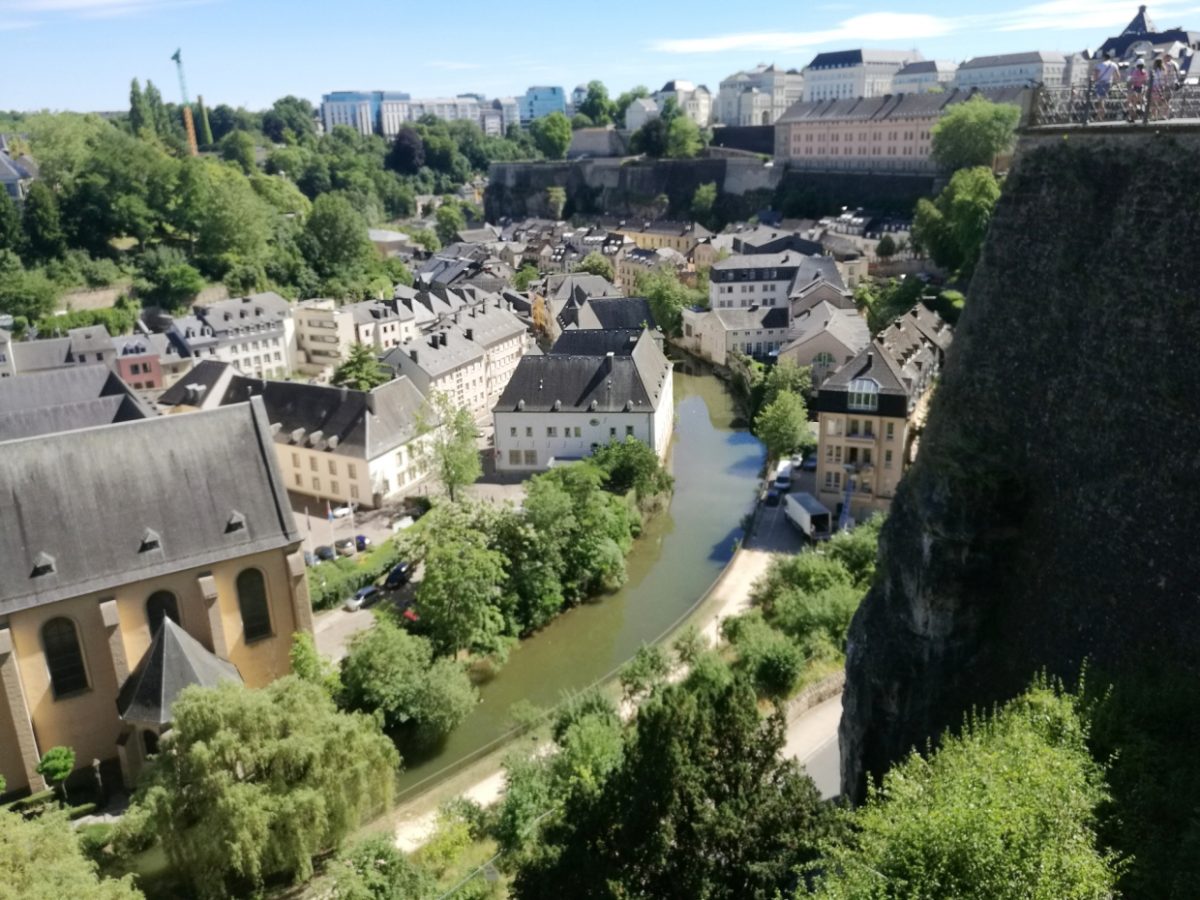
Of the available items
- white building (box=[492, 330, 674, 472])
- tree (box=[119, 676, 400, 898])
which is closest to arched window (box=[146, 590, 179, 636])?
tree (box=[119, 676, 400, 898])

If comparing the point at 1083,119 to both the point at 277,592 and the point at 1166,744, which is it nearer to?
the point at 1166,744

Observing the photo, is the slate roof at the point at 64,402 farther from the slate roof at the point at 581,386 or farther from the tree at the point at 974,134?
the tree at the point at 974,134

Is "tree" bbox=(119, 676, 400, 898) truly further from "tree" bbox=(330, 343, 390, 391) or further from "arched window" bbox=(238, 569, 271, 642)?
"tree" bbox=(330, 343, 390, 391)

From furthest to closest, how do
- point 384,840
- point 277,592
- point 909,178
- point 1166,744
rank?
point 909,178 → point 277,592 → point 384,840 → point 1166,744

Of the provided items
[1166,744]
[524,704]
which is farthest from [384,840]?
[1166,744]

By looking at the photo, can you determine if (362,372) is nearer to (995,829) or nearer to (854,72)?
(995,829)

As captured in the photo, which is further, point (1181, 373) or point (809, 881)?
point (809, 881)
